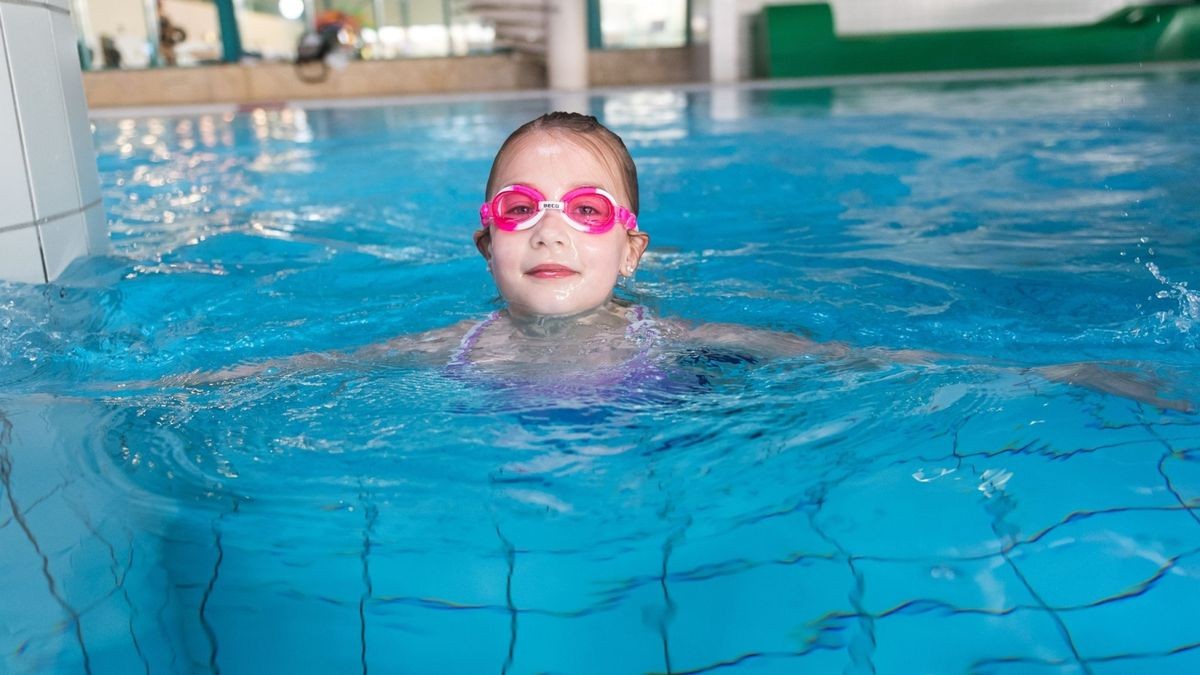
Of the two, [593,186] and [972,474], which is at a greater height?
[593,186]

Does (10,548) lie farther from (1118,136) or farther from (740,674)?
(1118,136)

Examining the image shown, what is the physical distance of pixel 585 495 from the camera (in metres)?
1.77

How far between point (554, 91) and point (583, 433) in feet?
52.4

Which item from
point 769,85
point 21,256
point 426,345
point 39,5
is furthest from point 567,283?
point 769,85

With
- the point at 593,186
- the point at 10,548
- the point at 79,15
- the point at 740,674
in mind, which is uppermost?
the point at 79,15

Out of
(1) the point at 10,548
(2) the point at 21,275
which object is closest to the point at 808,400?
(1) the point at 10,548

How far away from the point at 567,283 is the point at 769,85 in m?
14.1

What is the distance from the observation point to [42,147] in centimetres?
338

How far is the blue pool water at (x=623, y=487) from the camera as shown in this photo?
1.43 m

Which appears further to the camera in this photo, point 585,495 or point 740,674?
point 585,495

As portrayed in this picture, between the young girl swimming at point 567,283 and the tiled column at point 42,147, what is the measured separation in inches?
45.8

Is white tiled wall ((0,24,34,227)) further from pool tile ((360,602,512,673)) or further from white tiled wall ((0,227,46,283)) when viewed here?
Answer: pool tile ((360,602,512,673))

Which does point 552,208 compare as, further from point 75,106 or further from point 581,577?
point 75,106

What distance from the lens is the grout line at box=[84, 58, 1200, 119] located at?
15.0 meters
